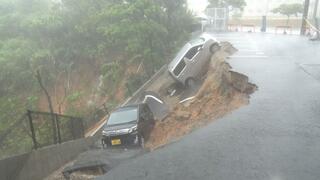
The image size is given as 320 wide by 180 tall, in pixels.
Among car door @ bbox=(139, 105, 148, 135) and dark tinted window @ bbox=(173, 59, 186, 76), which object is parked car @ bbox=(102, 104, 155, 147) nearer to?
car door @ bbox=(139, 105, 148, 135)

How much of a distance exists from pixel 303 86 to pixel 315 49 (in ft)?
33.7

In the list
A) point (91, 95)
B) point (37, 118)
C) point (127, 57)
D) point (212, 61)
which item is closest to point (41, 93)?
point (91, 95)

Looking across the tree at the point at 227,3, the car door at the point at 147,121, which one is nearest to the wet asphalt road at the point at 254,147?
the car door at the point at 147,121

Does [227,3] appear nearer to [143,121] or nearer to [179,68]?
[179,68]

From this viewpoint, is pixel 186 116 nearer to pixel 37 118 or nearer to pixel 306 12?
pixel 37 118

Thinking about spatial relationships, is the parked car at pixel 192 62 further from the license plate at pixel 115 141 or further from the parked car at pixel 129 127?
the license plate at pixel 115 141

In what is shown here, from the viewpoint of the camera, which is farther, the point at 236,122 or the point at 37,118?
the point at 37,118

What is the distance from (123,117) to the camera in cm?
1669

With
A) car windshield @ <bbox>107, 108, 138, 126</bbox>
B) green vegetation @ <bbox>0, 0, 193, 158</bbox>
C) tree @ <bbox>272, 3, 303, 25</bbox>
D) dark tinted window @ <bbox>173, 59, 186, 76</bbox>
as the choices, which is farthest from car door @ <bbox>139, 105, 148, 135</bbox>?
tree @ <bbox>272, 3, 303, 25</bbox>

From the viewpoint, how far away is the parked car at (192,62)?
20.6m

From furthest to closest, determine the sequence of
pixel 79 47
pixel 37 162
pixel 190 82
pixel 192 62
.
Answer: pixel 79 47, pixel 190 82, pixel 192 62, pixel 37 162

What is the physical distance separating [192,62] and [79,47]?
53.0 feet

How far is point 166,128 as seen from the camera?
48.4ft

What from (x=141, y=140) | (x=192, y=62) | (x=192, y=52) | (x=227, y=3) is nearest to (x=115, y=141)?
(x=141, y=140)
